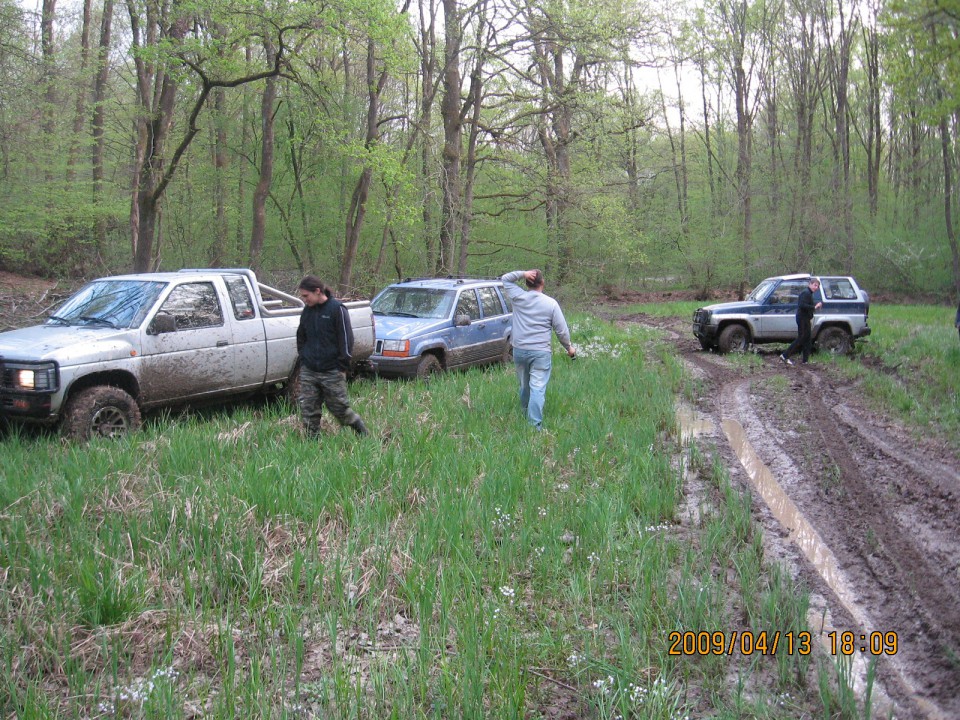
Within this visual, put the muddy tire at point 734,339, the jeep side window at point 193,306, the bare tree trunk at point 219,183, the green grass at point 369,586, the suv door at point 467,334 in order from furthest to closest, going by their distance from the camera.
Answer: the bare tree trunk at point 219,183 → the muddy tire at point 734,339 → the suv door at point 467,334 → the jeep side window at point 193,306 → the green grass at point 369,586

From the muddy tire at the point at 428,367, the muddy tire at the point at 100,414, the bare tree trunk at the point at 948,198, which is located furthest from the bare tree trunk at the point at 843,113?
the muddy tire at the point at 100,414

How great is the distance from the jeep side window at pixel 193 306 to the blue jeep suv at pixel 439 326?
3.23m

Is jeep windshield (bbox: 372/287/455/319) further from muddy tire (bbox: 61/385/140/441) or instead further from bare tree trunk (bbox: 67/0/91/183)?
bare tree trunk (bbox: 67/0/91/183)

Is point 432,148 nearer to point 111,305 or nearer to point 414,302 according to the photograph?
point 414,302

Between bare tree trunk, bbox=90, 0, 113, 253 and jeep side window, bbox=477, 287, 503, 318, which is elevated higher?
bare tree trunk, bbox=90, 0, 113, 253

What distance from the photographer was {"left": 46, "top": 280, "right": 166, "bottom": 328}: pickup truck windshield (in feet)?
28.1

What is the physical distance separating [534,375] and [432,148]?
16000mm

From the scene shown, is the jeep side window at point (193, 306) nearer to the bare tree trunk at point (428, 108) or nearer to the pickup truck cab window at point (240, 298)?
the pickup truck cab window at point (240, 298)

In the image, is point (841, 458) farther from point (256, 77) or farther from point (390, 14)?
point (256, 77)

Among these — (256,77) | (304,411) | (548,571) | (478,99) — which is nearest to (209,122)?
(478,99)

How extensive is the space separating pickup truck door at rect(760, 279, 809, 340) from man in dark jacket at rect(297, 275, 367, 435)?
12.6 meters

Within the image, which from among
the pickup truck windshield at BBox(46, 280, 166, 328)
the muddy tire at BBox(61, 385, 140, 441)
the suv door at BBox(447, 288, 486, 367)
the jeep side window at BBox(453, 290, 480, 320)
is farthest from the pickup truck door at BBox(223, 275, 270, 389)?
the jeep side window at BBox(453, 290, 480, 320)

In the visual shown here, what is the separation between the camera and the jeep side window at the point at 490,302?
14442mm

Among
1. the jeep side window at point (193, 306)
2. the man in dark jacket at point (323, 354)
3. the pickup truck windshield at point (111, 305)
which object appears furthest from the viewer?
the jeep side window at point (193, 306)
